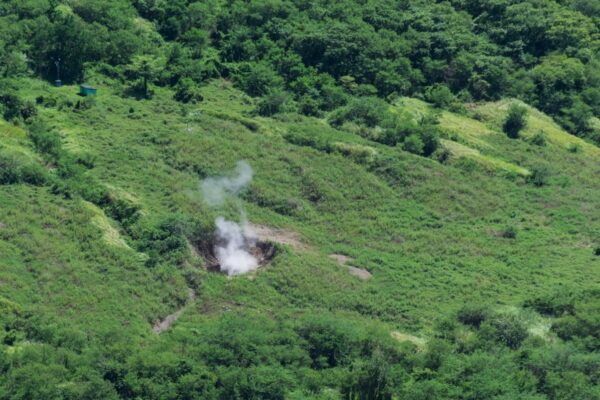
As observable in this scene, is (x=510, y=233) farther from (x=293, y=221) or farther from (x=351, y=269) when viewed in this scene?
(x=293, y=221)

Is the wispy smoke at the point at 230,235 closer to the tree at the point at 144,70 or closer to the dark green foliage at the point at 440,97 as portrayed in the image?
the tree at the point at 144,70

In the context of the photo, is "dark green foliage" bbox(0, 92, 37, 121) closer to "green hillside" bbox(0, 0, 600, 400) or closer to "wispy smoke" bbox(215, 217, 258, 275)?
"green hillside" bbox(0, 0, 600, 400)

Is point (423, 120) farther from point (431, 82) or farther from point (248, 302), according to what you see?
point (248, 302)

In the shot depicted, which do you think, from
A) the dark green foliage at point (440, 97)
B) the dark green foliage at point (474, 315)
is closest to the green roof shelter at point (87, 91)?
the dark green foliage at point (440, 97)

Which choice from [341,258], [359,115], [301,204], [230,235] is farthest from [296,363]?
[359,115]

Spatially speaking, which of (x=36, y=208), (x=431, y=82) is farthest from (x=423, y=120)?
(x=36, y=208)

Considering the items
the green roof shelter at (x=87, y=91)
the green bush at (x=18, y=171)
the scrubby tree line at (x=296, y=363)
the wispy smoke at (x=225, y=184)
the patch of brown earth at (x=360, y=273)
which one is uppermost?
the scrubby tree line at (x=296, y=363)
